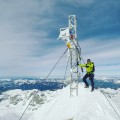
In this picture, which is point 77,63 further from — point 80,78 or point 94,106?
point 94,106

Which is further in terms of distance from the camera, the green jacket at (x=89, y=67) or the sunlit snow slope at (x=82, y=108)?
the green jacket at (x=89, y=67)

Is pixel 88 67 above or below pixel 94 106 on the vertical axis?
above

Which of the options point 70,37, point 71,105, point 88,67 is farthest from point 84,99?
point 70,37

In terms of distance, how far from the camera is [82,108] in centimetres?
2064

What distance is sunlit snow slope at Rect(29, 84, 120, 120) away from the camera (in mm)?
17797

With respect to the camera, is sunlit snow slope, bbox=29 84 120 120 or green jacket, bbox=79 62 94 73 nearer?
sunlit snow slope, bbox=29 84 120 120

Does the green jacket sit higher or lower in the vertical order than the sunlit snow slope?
higher

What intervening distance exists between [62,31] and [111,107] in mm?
9859

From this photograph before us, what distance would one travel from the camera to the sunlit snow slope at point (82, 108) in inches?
701

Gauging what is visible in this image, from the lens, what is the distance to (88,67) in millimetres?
23859

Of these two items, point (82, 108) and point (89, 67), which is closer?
point (82, 108)

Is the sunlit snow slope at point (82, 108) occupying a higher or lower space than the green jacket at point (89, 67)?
lower

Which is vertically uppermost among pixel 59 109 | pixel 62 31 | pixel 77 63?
pixel 62 31

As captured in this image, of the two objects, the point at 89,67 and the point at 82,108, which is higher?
the point at 89,67
